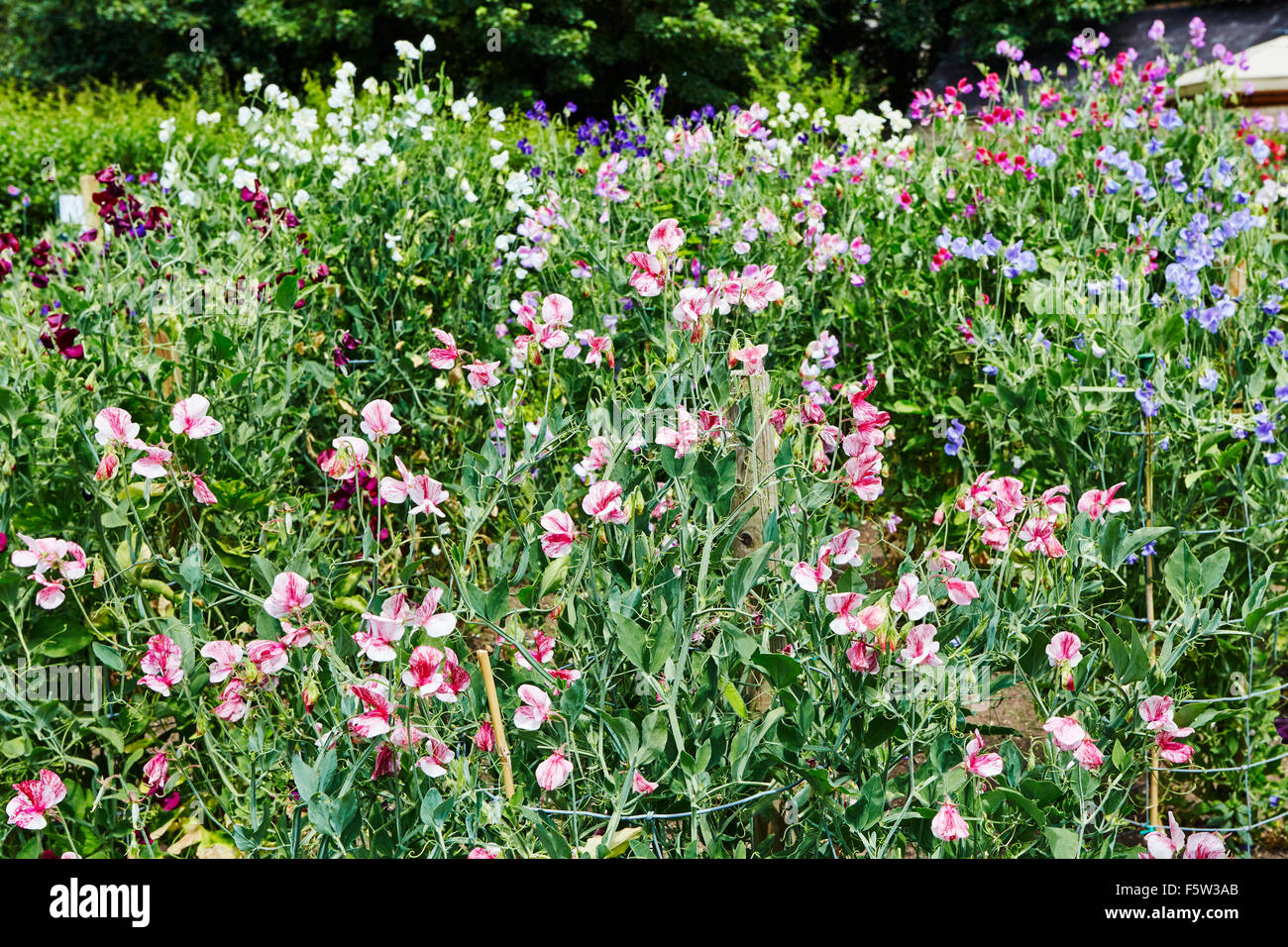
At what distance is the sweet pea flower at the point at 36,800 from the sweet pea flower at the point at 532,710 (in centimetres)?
64

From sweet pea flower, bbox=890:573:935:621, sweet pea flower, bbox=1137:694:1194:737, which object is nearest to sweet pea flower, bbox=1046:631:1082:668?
sweet pea flower, bbox=1137:694:1194:737

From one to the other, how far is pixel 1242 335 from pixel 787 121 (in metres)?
2.61

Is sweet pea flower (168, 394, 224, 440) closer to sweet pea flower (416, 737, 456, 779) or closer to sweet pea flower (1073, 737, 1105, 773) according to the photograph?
sweet pea flower (416, 737, 456, 779)

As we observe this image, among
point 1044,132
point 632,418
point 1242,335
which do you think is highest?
point 1044,132

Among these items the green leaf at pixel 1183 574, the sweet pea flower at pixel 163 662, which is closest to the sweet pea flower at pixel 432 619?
the sweet pea flower at pixel 163 662

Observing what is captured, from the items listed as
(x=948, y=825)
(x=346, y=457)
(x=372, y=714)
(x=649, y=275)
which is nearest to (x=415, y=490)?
(x=346, y=457)

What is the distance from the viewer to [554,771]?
47.8 inches

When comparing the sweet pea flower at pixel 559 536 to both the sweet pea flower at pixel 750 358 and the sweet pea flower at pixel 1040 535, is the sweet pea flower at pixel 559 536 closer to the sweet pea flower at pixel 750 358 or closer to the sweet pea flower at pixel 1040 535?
the sweet pea flower at pixel 750 358

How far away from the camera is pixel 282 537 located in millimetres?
1809

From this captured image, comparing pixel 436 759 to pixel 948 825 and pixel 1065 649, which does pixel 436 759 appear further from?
pixel 1065 649

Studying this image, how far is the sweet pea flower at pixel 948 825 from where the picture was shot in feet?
3.84

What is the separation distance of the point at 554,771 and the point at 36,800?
714mm

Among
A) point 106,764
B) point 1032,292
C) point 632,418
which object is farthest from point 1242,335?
point 106,764
